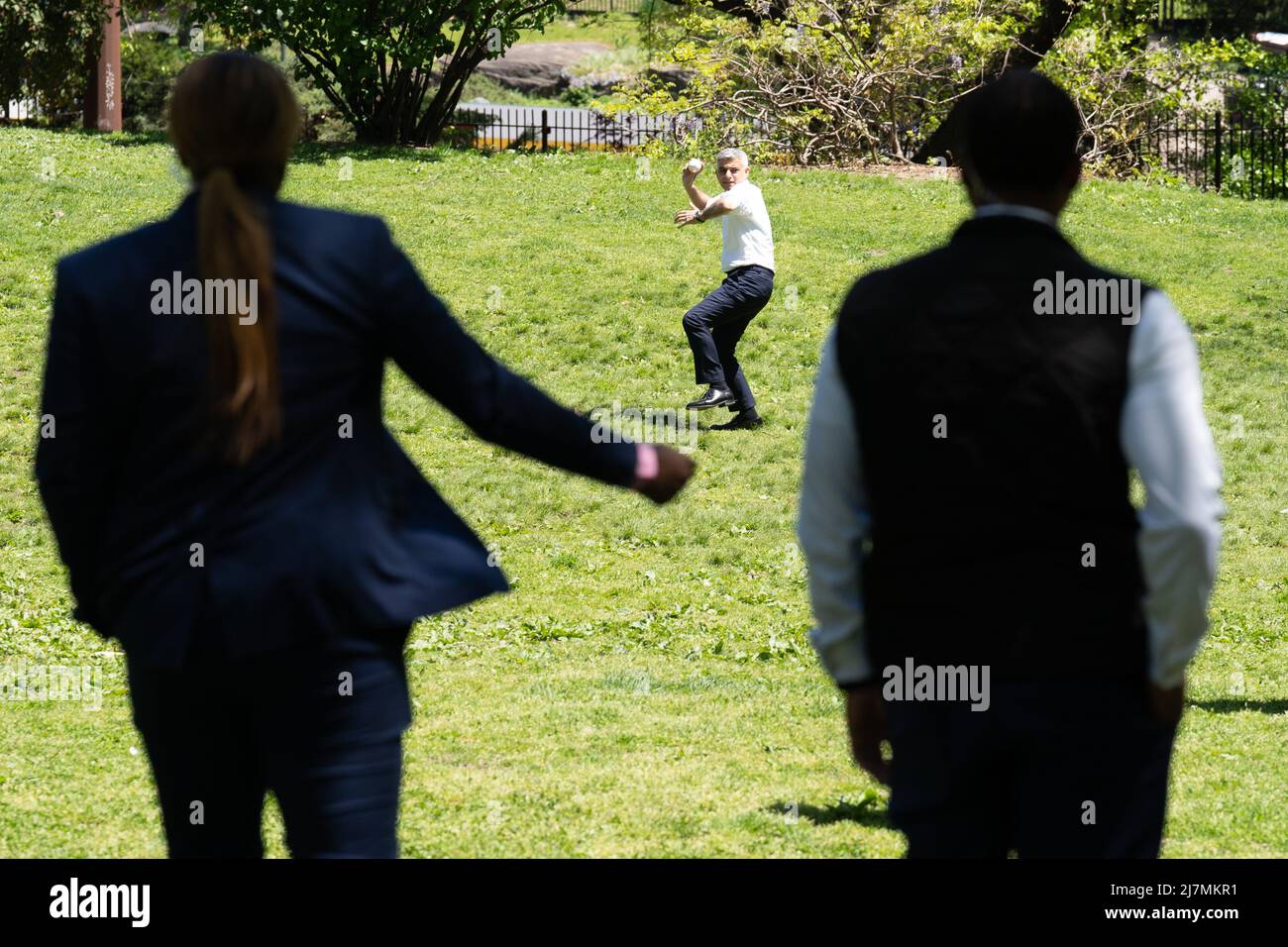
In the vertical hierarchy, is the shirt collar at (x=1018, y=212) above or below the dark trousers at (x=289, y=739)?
above

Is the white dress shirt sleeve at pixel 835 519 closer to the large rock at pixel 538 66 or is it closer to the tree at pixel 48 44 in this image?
the tree at pixel 48 44

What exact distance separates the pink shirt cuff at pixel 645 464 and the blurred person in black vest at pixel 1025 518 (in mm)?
341

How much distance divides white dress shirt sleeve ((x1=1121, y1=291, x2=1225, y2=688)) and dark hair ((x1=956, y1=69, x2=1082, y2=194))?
0.31 m

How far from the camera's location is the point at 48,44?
26.5 m

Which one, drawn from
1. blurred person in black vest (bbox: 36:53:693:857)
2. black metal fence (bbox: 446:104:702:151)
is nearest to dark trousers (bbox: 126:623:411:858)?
blurred person in black vest (bbox: 36:53:693:857)

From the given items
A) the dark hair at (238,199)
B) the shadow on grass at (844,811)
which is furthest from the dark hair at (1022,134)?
the shadow on grass at (844,811)

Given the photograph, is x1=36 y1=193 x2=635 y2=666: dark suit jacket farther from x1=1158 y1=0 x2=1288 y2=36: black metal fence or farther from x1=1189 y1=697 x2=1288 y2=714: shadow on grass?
x1=1158 y1=0 x2=1288 y2=36: black metal fence

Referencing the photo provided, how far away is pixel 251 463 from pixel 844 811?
3441 millimetres

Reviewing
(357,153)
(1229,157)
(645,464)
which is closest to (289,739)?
(645,464)

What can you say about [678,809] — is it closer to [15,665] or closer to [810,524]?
[810,524]

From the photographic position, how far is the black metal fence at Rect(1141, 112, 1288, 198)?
24.0 meters

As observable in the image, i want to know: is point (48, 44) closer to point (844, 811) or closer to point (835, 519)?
point (844, 811)

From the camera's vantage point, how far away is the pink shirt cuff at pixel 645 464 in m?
2.91
